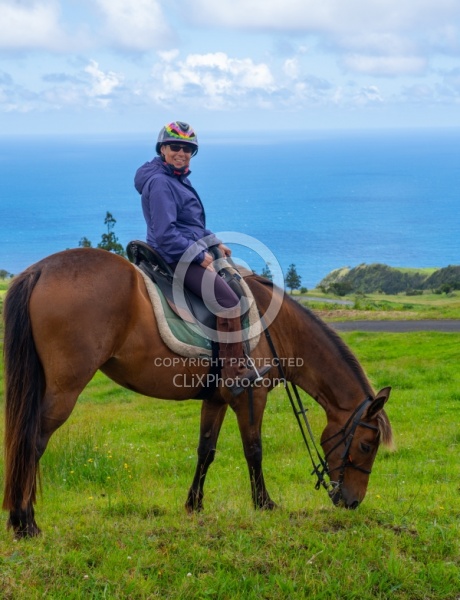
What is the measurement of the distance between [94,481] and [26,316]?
12.2 feet

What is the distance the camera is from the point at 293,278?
6994cm

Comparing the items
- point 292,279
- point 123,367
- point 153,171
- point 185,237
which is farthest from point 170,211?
point 292,279

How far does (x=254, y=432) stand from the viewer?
6.61m

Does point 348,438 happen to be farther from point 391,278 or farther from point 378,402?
point 391,278

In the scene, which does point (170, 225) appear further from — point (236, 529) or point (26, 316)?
point (236, 529)

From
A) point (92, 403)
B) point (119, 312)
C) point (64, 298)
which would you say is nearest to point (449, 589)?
point (119, 312)

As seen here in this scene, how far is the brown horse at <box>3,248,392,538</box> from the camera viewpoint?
548 centimetres

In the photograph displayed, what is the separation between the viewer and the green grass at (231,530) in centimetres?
488

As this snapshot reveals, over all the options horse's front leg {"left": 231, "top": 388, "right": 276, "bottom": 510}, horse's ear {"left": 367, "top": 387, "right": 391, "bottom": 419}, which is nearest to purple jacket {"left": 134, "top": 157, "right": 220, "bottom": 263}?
horse's front leg {"left": 231, "top": 388, "right": 276, "bottom": 510}

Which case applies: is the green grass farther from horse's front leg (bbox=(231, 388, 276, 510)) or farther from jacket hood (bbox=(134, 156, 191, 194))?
jacket hood (bbox=(134, 156, 191, 194))

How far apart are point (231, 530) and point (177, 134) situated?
3.90 meters

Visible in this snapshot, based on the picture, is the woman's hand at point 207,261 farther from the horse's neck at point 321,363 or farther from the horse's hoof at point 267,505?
the horse's hoof at point 267,505

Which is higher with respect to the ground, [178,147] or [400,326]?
[178,147]

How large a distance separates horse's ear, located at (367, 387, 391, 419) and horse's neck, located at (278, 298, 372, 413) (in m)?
0.32
